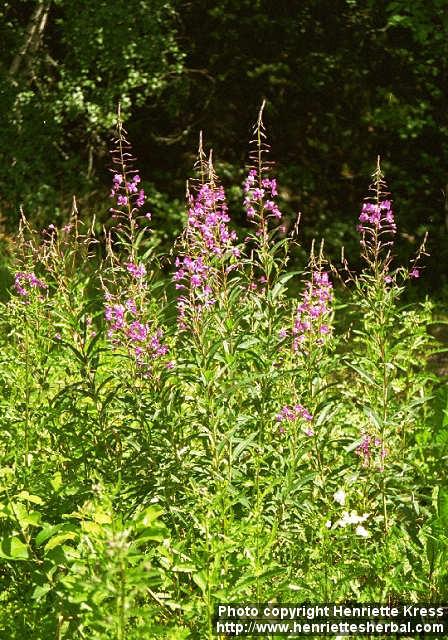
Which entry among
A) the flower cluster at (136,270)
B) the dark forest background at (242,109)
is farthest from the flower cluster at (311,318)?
the dark forest background at (242,109)

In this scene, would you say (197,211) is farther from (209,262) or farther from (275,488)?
(275,488)

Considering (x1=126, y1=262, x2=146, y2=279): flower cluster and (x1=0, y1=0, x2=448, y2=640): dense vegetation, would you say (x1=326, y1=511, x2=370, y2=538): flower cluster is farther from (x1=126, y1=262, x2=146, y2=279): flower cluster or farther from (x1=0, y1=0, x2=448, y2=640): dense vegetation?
(x1=126, y1=262, x2=146, y2=279): flower cluster

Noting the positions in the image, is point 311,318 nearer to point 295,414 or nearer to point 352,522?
point 295,414

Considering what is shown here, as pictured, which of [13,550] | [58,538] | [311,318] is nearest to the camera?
[58,538]

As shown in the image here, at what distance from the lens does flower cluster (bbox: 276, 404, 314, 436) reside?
3.74m

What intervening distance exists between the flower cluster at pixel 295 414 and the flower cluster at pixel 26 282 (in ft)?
4.36

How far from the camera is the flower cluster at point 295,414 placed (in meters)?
3.74

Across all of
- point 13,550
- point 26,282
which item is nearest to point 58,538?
→ point 13,550

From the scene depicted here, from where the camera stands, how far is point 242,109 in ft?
43.3

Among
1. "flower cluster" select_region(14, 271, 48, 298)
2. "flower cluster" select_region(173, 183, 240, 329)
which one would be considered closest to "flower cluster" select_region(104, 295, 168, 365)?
"flower cluster" select_region(173, 183, 240, 329)

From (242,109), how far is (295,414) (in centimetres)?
1004

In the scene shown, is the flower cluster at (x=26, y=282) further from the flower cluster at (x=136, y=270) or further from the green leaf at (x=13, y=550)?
the green leaf at (x=13, y=550)

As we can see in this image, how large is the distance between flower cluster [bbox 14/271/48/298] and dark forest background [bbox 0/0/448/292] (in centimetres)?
657

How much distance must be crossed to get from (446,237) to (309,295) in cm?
819
